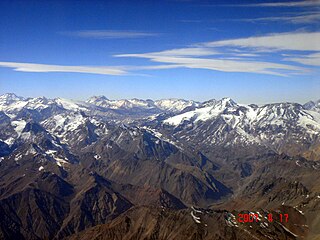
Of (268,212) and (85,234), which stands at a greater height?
(268,212)

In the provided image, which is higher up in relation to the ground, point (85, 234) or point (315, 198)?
→ point (315, 198)

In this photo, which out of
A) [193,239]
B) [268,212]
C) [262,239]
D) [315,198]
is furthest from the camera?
[315,198]

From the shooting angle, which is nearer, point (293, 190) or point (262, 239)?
point (262, 239)

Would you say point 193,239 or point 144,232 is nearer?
point 193,239

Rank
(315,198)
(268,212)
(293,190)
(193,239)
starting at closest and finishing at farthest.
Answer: (193,239) < (268,212) < (315,198) < (293,190)

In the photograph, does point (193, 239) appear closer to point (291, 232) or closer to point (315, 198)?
point (291, 232)

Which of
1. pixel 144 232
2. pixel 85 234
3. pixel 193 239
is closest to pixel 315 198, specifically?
pixel 193 239

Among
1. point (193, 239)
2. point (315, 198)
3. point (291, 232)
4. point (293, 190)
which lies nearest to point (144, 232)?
point (193, 239)

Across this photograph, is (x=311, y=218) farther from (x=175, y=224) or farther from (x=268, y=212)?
(x=175, y=224)

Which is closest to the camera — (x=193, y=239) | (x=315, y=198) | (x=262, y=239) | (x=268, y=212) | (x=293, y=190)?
(x=262, y=239)
